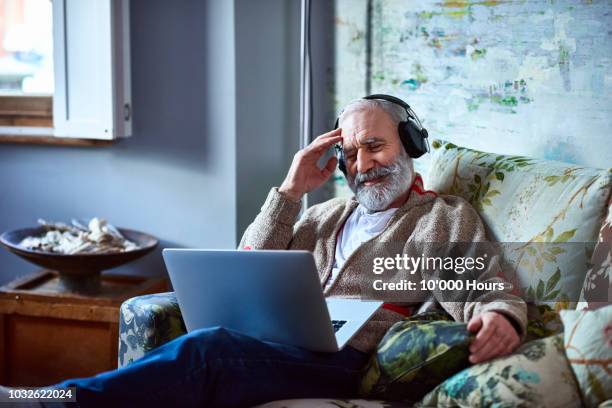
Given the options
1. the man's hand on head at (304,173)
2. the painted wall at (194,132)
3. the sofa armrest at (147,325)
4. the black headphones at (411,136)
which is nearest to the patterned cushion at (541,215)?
the black headphones at (411,136)

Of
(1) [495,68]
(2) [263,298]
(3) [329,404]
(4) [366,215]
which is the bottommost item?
(3) [329,404]

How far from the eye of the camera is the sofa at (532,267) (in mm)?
1579

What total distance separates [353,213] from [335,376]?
1.70 feet

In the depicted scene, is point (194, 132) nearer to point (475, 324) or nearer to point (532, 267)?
point (532, 267)

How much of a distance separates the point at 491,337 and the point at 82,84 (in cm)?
179

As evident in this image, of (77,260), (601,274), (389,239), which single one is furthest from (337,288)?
(77,260)

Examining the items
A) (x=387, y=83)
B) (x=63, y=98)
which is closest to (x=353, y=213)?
(x=387, y=83)

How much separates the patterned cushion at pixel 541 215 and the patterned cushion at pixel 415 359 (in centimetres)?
30

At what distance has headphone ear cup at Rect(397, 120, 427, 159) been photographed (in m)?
2.11

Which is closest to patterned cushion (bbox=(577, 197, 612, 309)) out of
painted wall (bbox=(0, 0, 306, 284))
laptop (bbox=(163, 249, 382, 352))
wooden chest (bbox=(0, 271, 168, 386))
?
laptop (bbox=(163, 249, 382, 352))

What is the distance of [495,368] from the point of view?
62.7 inches

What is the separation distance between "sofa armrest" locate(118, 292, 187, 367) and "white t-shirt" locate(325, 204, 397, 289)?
1.23 ft

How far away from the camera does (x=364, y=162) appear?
2.09 m

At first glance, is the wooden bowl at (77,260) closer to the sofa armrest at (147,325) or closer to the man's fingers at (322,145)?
the sofa armrest at (147,325)
